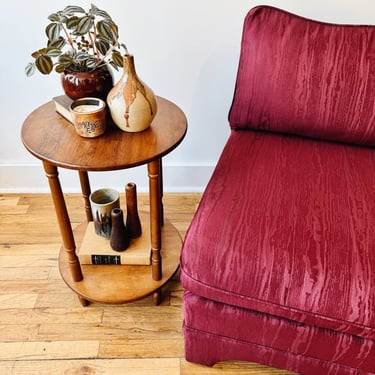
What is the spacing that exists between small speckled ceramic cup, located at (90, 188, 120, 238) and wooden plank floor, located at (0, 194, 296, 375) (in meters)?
0.25

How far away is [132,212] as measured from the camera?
49.1 inches

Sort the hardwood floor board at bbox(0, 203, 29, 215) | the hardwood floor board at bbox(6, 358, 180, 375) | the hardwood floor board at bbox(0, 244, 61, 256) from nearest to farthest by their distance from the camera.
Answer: the hardwood floor board at bbox(6, 358, 180, 375)
the hardwood floor board at bbox(0, 244, 61, 256)
the hardwood floor board at bbox(0, 203, 29, 215)

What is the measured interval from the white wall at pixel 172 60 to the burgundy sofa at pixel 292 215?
261mm

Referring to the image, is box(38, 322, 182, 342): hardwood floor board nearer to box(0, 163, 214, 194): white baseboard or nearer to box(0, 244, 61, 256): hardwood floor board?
box(0, 244, 61, 256): hardwood floor board

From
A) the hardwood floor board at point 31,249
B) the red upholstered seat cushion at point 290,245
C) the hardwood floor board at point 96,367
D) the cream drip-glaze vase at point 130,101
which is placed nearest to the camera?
the red upholstered seat cushion at point 290,245

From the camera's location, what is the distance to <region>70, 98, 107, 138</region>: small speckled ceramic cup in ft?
3.10

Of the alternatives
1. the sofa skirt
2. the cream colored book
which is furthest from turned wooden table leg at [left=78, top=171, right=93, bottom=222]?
the sofa skirt

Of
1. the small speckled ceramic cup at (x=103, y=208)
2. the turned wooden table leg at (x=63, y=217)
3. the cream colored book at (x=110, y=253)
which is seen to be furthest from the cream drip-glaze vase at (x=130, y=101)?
the cream colored book at (x=110, y=253)

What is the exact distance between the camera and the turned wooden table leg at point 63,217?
0.98 meters

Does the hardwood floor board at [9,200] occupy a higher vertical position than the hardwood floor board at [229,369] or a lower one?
lower

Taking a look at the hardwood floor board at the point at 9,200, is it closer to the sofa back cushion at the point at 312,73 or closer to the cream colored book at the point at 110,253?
the cream colored book at the point at 110,253

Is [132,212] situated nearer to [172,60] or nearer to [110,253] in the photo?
[110,253]

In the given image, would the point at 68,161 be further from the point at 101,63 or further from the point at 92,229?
the point at 92,229

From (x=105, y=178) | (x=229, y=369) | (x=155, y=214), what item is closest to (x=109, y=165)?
(x=155, y=214)
